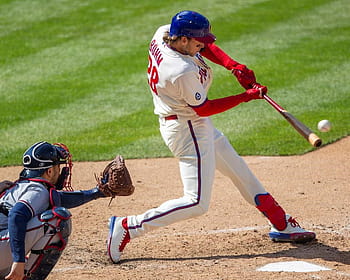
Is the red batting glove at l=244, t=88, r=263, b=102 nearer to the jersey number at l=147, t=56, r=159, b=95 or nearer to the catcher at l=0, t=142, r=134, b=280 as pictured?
the jersey number at l=147, t=56, r=159, b=95

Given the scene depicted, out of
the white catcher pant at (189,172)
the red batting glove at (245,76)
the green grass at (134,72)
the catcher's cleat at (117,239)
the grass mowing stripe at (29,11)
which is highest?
the red batting glove at (245,76)

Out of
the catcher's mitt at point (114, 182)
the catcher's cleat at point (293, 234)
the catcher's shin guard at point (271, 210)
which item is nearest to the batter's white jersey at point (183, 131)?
the catcher's mitt at point (114, 182)

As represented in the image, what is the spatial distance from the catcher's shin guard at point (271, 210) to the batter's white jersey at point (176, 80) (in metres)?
0.91

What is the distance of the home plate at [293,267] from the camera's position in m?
4.82

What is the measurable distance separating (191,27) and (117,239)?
1658 mm

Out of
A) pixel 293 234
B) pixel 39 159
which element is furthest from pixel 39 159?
pixel 293 234

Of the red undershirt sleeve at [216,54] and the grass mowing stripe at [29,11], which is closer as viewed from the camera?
the red undershirt sleeve at [216,54]

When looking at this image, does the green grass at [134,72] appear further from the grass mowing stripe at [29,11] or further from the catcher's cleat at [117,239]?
the catcher's cleat at [117,239]

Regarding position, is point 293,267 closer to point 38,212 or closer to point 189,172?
point 189,172

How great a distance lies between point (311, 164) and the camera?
24.9 feet

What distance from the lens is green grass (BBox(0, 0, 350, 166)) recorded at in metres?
8.73

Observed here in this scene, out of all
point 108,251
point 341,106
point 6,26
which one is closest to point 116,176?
point 108,251

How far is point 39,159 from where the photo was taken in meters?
4.37

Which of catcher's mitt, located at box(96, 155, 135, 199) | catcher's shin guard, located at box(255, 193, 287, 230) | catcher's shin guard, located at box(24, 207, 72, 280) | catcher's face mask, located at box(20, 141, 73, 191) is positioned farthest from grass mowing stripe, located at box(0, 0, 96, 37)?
catcher's shin guard, located at box(24, 207, 72, 280)
